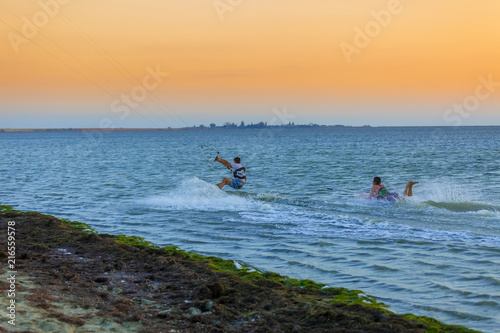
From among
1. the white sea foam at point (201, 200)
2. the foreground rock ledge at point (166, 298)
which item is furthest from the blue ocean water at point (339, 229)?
the foreground rock ledge at point (166, 298)

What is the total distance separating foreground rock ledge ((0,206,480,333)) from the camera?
7.05 m

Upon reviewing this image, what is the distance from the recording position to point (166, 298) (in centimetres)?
841

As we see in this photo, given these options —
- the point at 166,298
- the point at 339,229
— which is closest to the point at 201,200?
the point at 339,229

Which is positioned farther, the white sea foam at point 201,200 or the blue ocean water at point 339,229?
the white sea foam at point 201,200

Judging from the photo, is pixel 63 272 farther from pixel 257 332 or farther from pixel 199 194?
pixel 199 194

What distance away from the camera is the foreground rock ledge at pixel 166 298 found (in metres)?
7.05

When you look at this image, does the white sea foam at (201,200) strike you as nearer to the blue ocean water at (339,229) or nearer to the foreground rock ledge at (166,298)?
the blue ocean water at (339,229)

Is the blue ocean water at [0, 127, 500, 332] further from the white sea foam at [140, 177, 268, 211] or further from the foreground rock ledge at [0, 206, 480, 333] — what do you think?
A: the foreground rock ledge at [0, 206, 480, 333]

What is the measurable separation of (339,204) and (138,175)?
21548 mm

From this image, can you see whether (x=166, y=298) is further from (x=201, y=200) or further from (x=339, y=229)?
(x=201, y=200)

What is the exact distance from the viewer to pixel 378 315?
24.1 feet

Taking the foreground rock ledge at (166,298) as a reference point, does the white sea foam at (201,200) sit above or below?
below

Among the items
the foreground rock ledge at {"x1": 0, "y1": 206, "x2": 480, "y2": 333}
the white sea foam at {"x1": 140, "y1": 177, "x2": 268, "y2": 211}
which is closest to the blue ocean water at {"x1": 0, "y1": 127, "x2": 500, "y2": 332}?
the white sea foam at {"x1": 140, "y1": 177, "x2": 268, "y2": 211}

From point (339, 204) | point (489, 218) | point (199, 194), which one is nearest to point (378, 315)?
point (489, 218)
